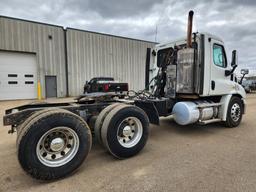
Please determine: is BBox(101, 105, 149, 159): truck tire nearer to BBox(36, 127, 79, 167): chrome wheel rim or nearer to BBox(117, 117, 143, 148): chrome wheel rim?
BBox(117, 117, 143, 148): chrome wheel rim

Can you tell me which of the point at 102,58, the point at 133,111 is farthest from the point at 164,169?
the point at 102,58

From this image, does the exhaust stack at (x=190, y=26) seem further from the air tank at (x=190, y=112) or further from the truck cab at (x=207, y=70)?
the air tank at (x=190, y=112)

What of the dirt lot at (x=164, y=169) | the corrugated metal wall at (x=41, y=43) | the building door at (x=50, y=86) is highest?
the corrugated metal wall at (x=41, y=43)

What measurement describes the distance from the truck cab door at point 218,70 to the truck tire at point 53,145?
382 cm

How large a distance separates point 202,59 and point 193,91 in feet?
2.80

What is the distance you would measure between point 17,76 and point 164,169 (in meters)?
15.2

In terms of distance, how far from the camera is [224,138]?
4449 mm

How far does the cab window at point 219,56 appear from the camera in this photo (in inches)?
197

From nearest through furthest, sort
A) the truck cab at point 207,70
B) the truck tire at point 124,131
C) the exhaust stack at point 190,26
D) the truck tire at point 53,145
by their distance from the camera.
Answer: the truck tire at point 53,145 < the truck tire at point 124,131 < the exhaust stack at point 190,26 < the truck cab at point 207,70

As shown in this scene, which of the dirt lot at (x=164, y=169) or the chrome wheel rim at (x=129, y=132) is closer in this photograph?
the dirt lot at (x=164, y=169)

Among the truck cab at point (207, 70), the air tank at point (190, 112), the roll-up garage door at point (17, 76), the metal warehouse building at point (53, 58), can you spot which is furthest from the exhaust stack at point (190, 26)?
the roll-up garage door at point (17, 76)

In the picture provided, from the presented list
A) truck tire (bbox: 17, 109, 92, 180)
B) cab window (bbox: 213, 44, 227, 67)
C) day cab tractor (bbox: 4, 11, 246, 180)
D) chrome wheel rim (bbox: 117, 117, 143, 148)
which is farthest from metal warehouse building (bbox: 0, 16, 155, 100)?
truck tire (bbox: 17, 109, 92, 180)

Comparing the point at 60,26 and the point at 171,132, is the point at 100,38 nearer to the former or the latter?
the point at 60,26

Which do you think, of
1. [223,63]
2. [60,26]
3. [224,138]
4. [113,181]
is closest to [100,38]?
[60,26]
